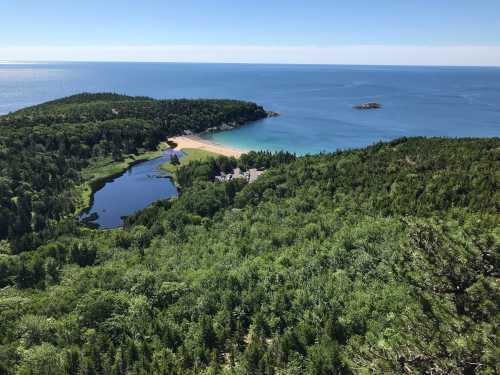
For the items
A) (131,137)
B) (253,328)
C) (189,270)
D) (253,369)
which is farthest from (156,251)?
(131,137)

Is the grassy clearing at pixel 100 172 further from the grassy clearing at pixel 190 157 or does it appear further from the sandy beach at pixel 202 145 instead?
the sandy beach at pixel 202 145

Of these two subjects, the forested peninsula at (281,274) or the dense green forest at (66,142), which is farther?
the dense green forest at (66,142)

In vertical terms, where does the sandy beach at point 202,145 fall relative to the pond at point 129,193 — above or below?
above

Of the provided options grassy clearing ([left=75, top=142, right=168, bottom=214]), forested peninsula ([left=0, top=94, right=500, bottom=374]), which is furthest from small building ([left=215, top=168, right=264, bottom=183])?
grassy clearing ([left=75, top=142, right=168, bottom=214])

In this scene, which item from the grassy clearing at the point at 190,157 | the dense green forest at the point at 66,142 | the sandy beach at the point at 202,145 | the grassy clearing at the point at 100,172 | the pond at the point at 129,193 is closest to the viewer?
the dense green forest at the point at 66,142

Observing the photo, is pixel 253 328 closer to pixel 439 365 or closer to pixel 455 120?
pixel 439 365

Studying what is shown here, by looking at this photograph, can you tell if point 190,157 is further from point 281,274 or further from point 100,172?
point 281,274

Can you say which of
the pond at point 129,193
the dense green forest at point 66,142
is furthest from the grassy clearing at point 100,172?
the dense green forest at point 66,142
